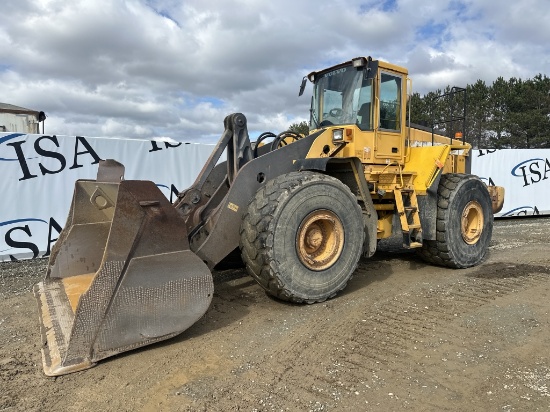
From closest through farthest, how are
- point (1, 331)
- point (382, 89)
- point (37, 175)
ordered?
point (1, 331) < point (382, 89) < point (37, 175)

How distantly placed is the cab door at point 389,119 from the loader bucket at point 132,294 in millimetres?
3241

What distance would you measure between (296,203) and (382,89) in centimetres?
245

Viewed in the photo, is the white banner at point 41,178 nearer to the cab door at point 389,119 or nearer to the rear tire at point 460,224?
the cab door at point 389,119

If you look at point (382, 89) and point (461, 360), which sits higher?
point (382, 89)

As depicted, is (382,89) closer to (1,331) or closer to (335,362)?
(335,362)

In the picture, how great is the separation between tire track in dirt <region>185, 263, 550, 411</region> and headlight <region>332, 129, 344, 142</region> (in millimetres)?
2039

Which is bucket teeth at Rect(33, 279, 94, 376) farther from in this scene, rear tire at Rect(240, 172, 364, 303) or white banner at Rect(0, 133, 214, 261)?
white banner at Rect(0, 133, 214, 261)

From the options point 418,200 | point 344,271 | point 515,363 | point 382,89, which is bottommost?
point 515,363

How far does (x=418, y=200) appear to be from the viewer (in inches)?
239

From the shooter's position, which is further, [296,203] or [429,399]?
[296,203]

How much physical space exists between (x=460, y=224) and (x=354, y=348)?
138 inches

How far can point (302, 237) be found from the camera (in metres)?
4.39

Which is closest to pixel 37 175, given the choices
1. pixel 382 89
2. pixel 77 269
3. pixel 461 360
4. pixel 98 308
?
pixel 77 269

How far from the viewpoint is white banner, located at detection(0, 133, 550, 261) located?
7.60 meters
